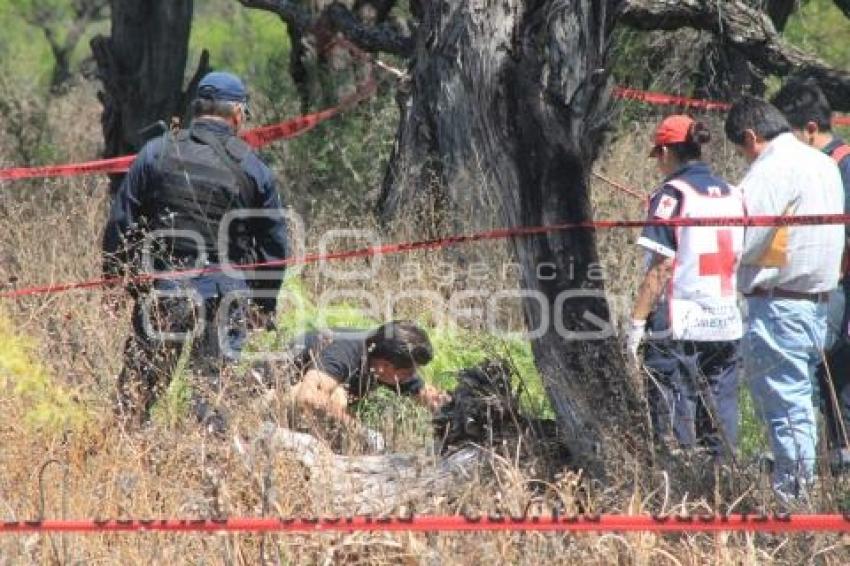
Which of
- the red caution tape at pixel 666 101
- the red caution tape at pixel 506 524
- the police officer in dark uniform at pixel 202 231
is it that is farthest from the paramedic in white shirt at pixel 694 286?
the red caution tape at pixel 666 101

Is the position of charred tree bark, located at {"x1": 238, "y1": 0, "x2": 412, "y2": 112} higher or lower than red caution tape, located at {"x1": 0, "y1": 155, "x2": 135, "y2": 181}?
higher

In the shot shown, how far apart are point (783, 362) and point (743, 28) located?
5.01 metres

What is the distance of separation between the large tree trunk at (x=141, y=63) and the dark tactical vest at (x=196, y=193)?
5407 millimetres

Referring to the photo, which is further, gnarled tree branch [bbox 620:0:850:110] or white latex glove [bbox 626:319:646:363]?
gnarled tree branch [bbox 620:0:850:110]

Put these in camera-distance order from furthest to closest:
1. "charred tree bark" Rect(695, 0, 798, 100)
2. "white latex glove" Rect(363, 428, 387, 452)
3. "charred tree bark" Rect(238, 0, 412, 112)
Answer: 1. "charred tree bark" Rect(238, 0, 412, 112)
2. "charred tree bark" Rect(695, 0, 798, 100)
3. "white latex glove" Rect(363, 428, 387, 452)

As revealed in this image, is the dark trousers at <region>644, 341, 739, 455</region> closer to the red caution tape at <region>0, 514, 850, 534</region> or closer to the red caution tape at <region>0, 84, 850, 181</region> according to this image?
the red caution tape at <region>0, 514, 850, 534</region>

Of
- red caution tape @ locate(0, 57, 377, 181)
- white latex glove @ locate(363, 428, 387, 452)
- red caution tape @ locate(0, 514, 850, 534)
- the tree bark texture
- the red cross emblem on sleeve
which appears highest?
red caution tape @ locate(0, 57, 377, 181)

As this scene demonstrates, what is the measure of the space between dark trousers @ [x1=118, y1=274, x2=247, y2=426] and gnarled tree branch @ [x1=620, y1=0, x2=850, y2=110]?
15.9 feet

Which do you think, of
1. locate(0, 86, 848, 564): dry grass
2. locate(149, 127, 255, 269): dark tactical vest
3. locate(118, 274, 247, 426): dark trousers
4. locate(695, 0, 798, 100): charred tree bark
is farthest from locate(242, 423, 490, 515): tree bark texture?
locate(695, 0, 798, 100): charred tree bark

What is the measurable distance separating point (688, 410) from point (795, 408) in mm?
415

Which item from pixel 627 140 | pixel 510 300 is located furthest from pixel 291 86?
pixel 510 300

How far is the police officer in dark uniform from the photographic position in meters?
5.74

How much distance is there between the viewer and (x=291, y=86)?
13211 mm

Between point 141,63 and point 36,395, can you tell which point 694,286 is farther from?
point 141,63
